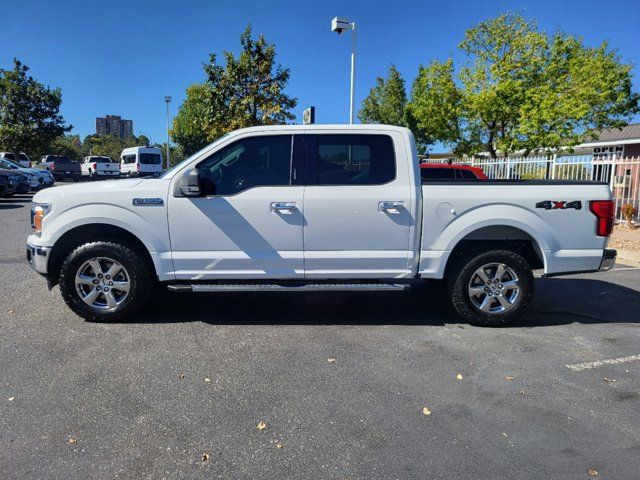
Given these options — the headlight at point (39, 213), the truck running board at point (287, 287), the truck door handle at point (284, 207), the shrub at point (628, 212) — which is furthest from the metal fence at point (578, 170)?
the headlight at point (39, 213)

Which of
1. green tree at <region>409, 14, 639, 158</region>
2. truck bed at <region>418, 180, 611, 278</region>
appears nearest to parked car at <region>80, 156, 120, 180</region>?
green tree at <region>409, 14, 639, 158</region>

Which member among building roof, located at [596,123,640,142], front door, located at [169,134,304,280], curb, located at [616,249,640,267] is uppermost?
building roof, located at [596,123,640,142]

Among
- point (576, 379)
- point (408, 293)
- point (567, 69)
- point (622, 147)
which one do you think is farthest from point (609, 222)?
point (622, 147)

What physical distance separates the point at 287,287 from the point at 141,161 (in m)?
31.2

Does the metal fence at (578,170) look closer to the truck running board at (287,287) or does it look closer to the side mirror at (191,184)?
the truck running board at (287,287)

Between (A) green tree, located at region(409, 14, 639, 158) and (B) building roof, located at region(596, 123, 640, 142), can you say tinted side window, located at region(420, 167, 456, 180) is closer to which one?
(A) green tree, located at region(409, 14, 639, 158)

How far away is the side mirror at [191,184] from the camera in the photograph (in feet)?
15.8

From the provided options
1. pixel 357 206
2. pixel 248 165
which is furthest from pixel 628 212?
pixel 248 165

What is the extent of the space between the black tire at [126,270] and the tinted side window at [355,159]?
1.99m

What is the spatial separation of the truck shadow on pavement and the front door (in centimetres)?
67

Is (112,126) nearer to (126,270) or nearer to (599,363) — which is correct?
(126,270)

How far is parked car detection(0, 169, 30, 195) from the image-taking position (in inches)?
758

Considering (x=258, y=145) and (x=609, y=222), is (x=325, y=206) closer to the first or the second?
(x=258, y=145)

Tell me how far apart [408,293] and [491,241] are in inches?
67.6
